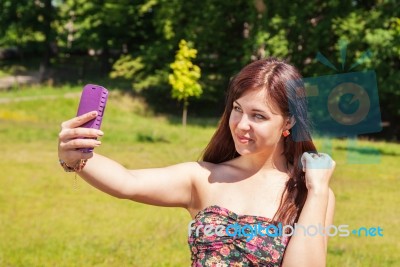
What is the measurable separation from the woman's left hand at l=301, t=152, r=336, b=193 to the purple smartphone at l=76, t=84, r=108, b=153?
3.39ft

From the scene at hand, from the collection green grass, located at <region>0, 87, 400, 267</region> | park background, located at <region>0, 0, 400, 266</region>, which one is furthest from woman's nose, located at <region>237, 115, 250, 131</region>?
park background, located at <region>0, 0, 400, 266</region>

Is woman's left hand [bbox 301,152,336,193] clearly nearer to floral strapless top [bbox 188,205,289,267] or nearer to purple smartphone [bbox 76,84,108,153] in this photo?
floral strapless top [bbox 188,205,289,267]

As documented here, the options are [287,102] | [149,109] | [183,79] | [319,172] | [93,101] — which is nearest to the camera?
[93,101]

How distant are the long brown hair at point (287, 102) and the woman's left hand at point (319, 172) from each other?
183 mm

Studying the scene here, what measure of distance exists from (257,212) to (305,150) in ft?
1.50

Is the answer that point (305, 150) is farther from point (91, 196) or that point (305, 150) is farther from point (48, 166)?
point (48, 166)

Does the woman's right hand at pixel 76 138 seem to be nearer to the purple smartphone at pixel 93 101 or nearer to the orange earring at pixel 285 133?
the purple smartphone at pixel 93 101

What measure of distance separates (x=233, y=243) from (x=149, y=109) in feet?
110

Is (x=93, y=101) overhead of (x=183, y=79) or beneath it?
overhead

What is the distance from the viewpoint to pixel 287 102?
3016 mm

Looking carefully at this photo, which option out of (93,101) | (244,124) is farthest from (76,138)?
(244,124)

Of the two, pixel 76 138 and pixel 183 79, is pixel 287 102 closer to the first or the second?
pixel 76 138

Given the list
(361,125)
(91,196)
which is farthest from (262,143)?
(91,196)

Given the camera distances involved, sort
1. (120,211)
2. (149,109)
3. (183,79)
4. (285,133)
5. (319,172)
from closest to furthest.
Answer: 1. (319,172)
2. (285,133)
3. (120,211)
4. (183,79)
5. (149,109)
